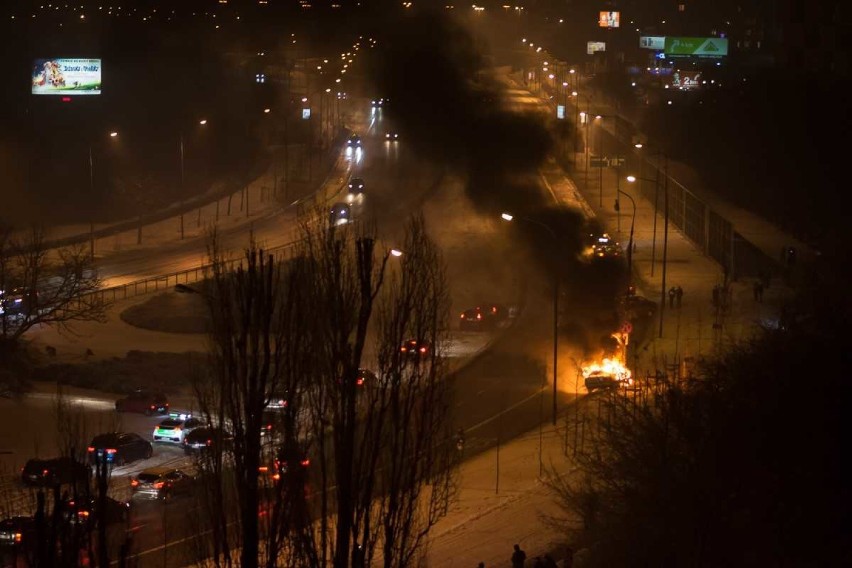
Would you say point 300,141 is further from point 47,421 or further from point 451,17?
point 47,421

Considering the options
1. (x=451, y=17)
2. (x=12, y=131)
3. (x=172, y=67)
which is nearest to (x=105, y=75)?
(x=172, y=67)

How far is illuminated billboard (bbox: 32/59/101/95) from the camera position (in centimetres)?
2986

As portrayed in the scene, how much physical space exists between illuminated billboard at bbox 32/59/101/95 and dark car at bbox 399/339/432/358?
25.2 metres

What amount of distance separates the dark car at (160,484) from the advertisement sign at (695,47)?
136 feet

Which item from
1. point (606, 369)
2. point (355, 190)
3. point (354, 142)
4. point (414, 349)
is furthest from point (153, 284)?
point (414, 349)

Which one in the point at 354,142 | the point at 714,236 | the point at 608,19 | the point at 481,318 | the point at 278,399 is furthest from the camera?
the point at 608,19

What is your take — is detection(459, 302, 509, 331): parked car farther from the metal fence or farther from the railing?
the metal fence

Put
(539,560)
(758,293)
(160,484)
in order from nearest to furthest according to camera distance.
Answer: (539,560), (160,484), (758,293)

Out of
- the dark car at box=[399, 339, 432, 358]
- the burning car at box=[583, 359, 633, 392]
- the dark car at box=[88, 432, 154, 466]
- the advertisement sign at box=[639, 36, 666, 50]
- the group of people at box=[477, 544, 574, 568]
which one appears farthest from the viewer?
the advertisement sign at box=[639, 36, 666, 50]

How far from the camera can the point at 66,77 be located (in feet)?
99.1

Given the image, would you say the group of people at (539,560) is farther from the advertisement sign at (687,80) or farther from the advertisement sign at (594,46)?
the advertisement sign at (594,46)

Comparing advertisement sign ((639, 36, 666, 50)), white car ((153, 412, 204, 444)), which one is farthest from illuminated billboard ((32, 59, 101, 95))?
advertisement sign ((639, 36, 666, 50))

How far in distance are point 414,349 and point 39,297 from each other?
39.9 ft

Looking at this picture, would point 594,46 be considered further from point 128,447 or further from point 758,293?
point 128,447
